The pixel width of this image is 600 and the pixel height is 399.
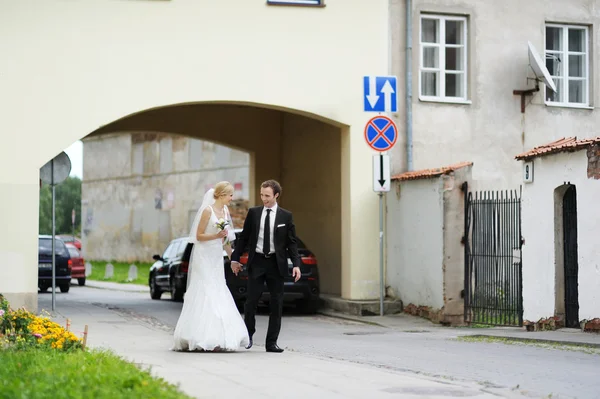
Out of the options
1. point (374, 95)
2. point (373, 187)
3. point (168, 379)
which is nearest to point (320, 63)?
point (374, 95)

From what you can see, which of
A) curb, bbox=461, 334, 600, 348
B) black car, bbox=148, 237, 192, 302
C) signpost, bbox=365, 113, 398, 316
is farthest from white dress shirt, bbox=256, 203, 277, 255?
black car, bbox=148, 237, 192, 302

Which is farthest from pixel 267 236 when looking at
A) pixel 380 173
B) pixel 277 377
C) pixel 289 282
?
pixel 289 282

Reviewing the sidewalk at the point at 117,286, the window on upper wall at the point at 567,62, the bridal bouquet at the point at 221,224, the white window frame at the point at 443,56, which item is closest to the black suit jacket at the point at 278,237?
the bridal bouquet at the point at 221,224

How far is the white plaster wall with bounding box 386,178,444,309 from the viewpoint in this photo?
18391mm

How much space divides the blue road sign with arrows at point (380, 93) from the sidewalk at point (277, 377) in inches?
279

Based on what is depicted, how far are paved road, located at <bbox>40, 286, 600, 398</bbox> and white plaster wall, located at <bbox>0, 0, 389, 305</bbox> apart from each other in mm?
2757

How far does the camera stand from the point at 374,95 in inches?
768

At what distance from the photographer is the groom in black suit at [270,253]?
493 inches

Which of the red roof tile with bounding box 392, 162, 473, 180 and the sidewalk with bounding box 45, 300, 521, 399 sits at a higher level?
the red roof tile with bounding box 392, 162, 473, 180

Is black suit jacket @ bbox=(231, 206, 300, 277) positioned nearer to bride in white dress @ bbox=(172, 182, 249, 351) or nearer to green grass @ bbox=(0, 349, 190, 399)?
bride in white dress @ bbox=(172, 182, 249, 351)

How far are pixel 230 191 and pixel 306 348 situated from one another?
229cm

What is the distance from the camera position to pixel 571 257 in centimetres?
1560

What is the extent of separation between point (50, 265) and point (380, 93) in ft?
46.3

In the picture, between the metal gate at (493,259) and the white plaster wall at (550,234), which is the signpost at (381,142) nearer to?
the metal gate at (493,259)
